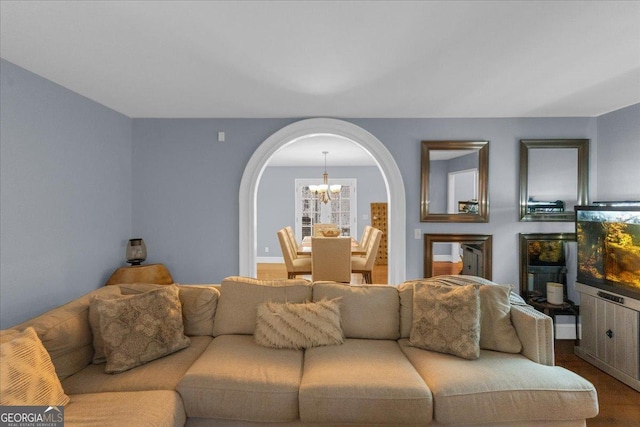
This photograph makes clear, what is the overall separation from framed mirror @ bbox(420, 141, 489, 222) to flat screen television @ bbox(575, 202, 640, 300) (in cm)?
87

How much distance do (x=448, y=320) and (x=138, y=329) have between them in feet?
6.27

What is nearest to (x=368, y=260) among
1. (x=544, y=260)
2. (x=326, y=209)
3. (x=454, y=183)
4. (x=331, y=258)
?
(x=331, y=258)

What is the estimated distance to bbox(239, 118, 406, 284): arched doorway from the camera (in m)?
3.64

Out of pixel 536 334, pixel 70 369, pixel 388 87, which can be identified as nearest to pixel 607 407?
pixel 536 334

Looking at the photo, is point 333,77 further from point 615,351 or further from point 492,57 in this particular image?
point 615,351

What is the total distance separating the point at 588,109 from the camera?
11.0ft

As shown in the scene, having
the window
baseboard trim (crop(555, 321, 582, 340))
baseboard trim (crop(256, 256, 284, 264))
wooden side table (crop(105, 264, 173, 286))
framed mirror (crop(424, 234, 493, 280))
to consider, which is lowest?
baseboard trim (crop(555, 321, 582, 340))

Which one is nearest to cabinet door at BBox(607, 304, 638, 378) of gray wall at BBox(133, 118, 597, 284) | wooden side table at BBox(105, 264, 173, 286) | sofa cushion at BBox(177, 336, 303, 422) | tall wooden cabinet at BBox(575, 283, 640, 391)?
tall wooden cabinet at BBox(575, 283, 640, 391)

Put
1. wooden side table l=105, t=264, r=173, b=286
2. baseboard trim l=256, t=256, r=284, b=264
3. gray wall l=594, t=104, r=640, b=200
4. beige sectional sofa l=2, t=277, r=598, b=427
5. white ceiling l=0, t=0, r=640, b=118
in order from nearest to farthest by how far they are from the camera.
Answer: white ceiling l=0, t=0, r=640, b=118 < beige sectional sofa l=2, t=277, r=598, b=427 < gray wall l=594, t=104, r=640, b=200 < wooden side table l=105, t=264, r=173, b=286 < baseboard trim l=256, t=256, r=284, b=264

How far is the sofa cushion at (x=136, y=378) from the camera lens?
6.03ft

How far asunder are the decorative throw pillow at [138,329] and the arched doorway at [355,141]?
4.95ft

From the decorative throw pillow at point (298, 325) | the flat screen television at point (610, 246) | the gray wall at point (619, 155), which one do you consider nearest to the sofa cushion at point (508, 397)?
the decorative throw pillow at point (298, 325)

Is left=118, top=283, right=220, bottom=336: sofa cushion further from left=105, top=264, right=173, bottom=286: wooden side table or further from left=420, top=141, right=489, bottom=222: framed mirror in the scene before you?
left=420, top=141, right=489, bottom=222: framed mirror

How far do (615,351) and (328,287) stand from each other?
8.07 feet
